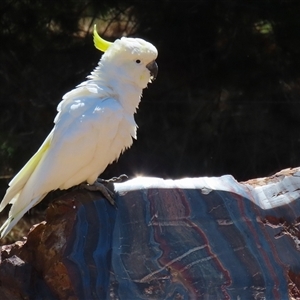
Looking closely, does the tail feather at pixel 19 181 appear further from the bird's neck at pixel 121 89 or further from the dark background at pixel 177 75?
the dark background at pixel 177 75

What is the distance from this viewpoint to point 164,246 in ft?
6.93

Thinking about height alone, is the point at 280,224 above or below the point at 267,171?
above

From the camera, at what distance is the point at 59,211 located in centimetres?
220

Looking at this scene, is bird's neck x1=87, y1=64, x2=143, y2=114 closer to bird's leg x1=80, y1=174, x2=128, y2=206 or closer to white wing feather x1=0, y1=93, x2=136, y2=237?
white wing feather x1=0, y1=93, x2=136, y2=237

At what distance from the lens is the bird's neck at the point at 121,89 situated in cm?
232

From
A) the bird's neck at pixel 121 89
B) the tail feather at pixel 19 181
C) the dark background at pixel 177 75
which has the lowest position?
the dark background at pixel 177 75

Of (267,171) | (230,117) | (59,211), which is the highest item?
(59,211)

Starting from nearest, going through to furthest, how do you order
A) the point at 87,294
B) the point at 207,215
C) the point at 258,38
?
the point at 87,294, the point at 207,215, the point at 258,38

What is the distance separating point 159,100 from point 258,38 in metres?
0.64

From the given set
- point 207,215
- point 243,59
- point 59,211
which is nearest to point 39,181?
point 59,211

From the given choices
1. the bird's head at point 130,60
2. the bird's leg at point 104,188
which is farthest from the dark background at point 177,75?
the bird's leg at point 104,188

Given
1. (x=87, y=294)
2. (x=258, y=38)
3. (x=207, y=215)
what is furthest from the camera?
(x=258, y=38)

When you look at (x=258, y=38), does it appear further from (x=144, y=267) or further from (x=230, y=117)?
(x=144, y=267)

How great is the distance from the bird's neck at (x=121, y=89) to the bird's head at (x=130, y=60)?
0.05ft
